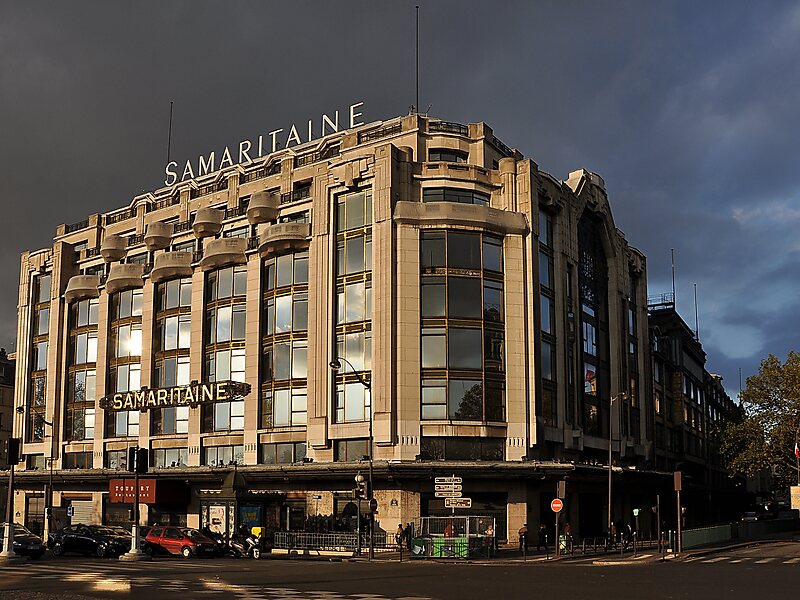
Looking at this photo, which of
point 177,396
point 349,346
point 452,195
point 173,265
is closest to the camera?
point 349,346

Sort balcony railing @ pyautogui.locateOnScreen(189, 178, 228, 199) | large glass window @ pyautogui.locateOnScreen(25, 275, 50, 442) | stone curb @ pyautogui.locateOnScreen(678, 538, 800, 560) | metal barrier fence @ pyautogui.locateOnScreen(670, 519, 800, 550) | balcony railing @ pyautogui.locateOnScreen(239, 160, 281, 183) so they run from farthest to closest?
1. large glass window @ pyautogui.locateOnScreen(25, 275, 50, 442)
2. balcony railing @ pyautogui.locateOnScreen(189, 178, 228, 199)
3. balcony railing @ pyautogui.locateOnScreen(239, 160, 281, 183)
4. metal barrier fence @ pyautogui.locateOnScreen(670, 519, 800, 550)
5. stone curb @ pyautogui.locateOnScreen(678, 538, 800, 560)

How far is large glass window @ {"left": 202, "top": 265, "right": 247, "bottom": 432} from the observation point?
235 ft

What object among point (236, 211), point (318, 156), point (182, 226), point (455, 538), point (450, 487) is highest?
point (318, 156)

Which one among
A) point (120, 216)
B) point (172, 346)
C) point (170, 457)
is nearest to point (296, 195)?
point (172, 346)

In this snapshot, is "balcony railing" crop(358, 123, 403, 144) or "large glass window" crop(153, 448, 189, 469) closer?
"balcony railing" crop(358, 123, 403, 144)

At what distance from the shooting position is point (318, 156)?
7494 centimetres

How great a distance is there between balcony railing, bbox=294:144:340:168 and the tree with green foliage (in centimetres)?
3912

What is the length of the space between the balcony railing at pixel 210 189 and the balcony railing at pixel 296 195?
31.4ft

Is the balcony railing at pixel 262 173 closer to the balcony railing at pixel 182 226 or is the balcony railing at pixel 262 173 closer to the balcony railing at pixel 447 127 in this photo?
the balcony railing at pixel 182 226

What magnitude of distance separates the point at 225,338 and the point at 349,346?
1293cm

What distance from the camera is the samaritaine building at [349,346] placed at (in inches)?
2437

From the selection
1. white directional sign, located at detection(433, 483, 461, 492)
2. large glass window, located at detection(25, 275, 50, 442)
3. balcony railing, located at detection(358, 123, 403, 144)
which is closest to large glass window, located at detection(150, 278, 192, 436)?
large glass window, located at detection(25, 275, 50, 442)

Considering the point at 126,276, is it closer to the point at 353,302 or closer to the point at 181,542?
the point at 353,302

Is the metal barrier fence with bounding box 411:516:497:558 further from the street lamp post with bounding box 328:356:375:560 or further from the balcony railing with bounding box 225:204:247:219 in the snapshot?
the balcony railing with bounding box 225:204:247:219
